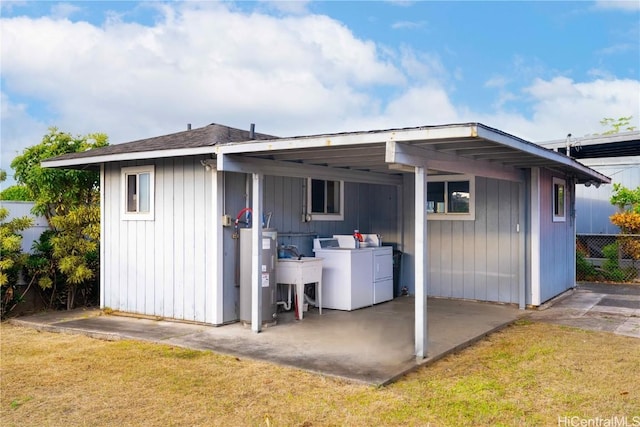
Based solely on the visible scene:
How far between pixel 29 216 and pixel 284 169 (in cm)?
424

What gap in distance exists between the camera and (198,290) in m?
6.40

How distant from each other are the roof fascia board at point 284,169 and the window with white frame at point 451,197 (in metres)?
1.26

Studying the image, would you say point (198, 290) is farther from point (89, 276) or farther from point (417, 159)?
point (417, 159)

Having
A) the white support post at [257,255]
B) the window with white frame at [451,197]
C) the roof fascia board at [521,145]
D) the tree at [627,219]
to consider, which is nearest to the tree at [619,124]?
the tree at [627,219]

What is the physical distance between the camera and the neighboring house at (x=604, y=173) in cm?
1183

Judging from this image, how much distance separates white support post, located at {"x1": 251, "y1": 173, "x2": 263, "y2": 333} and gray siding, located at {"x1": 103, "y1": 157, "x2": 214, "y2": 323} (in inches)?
26.7

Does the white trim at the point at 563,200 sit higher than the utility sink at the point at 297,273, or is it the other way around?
the white trim at the point at 563,200

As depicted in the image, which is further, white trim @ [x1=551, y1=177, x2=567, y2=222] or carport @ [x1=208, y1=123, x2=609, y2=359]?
white trim @ [x1=551, y1=177, x2=567, y2=222]

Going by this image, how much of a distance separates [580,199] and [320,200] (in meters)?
7.63

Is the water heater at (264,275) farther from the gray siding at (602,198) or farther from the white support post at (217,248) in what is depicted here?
the gray siding at (602,198)

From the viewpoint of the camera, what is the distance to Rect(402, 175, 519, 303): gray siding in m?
7.79

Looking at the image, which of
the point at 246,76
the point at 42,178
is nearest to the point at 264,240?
the point at 42,178

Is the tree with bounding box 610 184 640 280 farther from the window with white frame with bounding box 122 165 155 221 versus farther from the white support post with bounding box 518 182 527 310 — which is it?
the window with white frame with bounding box 122 165 155 221

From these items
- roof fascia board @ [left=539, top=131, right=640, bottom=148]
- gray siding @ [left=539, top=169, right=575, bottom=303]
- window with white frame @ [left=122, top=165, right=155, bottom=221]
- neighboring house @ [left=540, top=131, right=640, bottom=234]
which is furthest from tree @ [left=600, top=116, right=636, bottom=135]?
window with white frame @ [left=122, top=165, right=155, bottom=221]
